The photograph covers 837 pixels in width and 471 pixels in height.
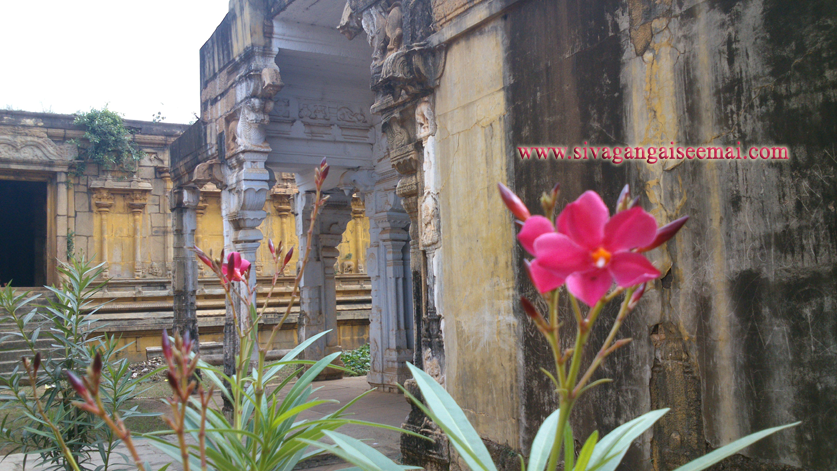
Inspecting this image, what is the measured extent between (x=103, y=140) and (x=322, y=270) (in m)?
8.49

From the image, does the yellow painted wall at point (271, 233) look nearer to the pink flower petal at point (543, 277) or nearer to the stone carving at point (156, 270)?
the stone carving at point (156, 270)

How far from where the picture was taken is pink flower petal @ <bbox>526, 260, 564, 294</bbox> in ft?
2.64

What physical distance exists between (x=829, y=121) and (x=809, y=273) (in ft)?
1.88

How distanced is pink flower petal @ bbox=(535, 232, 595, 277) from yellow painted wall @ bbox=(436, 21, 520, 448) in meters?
2.94

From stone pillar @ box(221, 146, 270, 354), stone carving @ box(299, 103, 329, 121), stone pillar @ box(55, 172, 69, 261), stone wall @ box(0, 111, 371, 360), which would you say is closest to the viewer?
stone pillar @ box(221, 146, 270, 354)

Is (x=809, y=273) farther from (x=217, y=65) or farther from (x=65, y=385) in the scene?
(x=217, y=65)

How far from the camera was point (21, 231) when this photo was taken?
1950cm

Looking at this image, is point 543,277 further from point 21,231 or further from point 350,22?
point 21,231

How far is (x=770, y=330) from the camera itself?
2.52 m

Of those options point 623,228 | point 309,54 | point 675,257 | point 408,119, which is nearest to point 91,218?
point 309,54

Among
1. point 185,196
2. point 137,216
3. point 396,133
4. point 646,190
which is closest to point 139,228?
point 137,216

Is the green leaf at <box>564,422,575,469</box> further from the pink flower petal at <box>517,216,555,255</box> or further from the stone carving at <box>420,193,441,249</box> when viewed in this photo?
the stone carving at <box>420,193,441,249</box>

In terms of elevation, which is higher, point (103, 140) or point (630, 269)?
point (103, 140)

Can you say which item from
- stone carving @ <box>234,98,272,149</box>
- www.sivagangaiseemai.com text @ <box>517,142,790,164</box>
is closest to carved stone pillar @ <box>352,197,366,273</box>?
stone carving @ <box>234,98,272,149</box>
